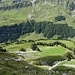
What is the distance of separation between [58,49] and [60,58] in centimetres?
4128

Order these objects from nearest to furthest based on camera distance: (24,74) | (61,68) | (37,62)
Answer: (24,74)
(61,68)
(37,62)

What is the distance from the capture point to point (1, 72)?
54.1 m

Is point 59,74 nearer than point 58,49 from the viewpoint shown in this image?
Yes

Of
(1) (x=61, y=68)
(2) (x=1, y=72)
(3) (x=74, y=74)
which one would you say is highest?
(2) (x=1, y=72)

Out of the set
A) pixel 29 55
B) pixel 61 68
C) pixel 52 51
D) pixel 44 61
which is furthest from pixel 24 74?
pixel 52 51

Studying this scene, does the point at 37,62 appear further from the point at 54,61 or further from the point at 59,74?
the point at 59,74

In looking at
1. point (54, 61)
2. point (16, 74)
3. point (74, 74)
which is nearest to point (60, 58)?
point (54, 61)

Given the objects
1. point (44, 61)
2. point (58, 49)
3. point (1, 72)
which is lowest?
point (58, 49)

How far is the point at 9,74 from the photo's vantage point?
174ft

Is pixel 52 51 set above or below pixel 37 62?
below

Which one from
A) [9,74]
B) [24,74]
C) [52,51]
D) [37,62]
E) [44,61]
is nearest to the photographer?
[9,74]

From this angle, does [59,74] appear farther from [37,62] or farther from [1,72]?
[37,62]

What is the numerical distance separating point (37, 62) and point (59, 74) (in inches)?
2199

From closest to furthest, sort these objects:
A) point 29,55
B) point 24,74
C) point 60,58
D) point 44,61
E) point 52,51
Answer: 1. point 24,74
2. point 44,61
3. point 60,58
4. point 29,55
5. point 52,51
